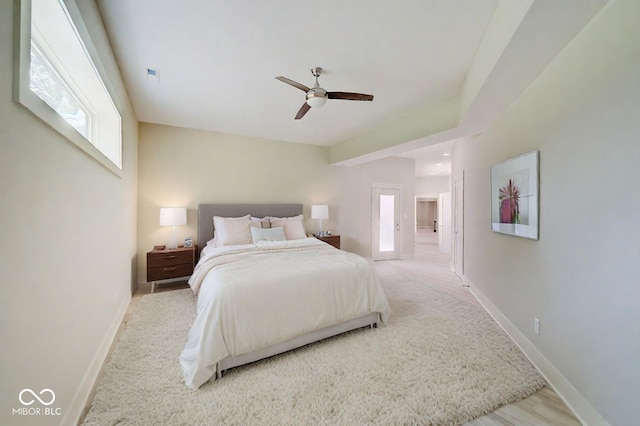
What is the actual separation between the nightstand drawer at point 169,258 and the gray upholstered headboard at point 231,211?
1.34 ft

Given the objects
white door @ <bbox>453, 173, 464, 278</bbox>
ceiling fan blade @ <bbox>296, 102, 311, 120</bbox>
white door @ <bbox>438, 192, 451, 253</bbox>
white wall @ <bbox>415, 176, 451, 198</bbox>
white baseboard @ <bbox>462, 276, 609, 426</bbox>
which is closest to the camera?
white baseboard @ <bbox>462, 276, 609, 426</bbox>

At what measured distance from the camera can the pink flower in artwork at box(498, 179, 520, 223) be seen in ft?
8.04

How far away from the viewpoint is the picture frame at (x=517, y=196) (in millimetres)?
2142

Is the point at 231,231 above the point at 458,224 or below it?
below

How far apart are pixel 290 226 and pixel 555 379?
12.0ft

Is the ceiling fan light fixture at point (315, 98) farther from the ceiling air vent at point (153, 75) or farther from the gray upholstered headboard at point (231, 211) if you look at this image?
the gray upholstered headboard at point (231, 211)

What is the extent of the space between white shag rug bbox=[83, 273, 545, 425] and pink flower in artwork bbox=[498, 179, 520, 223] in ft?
4.05

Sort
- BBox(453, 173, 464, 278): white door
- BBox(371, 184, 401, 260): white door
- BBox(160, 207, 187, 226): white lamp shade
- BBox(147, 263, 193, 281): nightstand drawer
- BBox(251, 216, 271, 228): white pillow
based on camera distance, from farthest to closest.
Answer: BBox(371, 184, 401, 260): white door < BBox(453, 173, 464, 278): white door < BBox(251, 216, 271, 228): white pillow < BBox(160, 207, 187, 226): white lamp shade < BBox(147, 263, 193, 281): nightstand drawer

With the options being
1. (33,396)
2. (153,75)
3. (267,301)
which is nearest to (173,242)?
(153,75)

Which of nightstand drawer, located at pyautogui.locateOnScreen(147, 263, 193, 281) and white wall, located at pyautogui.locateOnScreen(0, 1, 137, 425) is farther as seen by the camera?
nightstand drawer, located at pyautogui.locateOnScreen(147, 263, 193, 281)

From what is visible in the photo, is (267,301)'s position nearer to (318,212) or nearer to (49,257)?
(49,257)

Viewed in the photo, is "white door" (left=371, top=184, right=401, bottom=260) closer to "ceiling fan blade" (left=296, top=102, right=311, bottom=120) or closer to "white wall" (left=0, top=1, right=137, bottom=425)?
"ceiling fan blade" (left=296, top=102, right=311, bottom=120)

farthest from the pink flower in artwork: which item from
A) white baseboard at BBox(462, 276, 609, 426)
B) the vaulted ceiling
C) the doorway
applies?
the doorway

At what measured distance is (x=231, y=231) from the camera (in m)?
3.92
